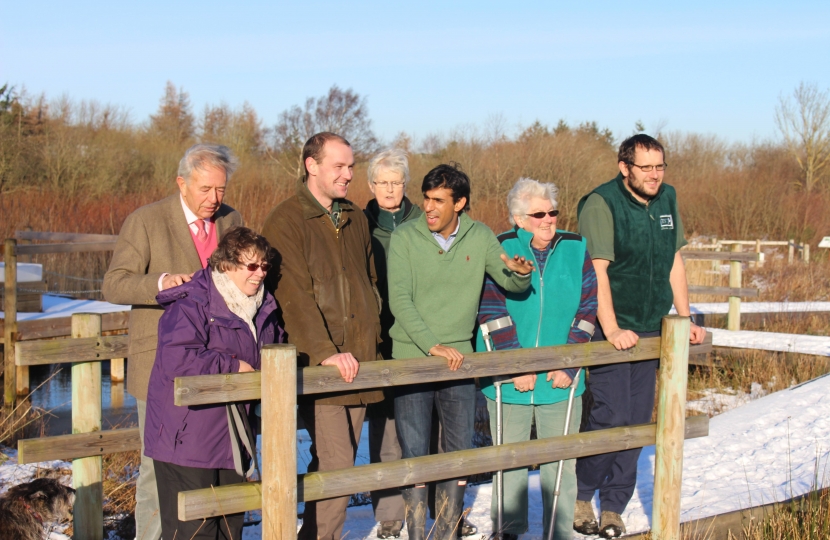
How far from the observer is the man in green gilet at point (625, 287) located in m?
4.52

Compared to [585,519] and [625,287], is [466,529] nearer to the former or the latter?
[585,519]

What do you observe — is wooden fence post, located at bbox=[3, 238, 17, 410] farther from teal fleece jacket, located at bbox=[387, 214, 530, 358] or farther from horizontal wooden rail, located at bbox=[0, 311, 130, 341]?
teal fleece jacket, located at bbox=[387, 214, 530, 358]

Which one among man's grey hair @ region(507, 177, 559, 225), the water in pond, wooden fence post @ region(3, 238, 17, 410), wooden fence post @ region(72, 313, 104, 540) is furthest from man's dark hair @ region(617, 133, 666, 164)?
wooden fence post @ region(3, 238, 17, 410)

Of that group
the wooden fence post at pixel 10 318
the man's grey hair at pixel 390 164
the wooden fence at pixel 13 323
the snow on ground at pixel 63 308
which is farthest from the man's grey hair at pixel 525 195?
the snow on ground at pixel 63 308

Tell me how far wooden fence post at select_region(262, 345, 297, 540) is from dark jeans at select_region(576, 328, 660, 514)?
2057 millimetres

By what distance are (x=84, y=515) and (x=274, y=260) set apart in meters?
1.81

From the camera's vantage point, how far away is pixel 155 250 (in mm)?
3732

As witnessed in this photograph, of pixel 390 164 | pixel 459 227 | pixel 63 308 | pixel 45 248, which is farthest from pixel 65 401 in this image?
Answer: pixel 459 227

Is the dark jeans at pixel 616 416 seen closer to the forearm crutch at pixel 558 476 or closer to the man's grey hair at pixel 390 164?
the forearm crutch at pixel 558 476

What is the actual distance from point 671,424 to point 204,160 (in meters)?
2.55

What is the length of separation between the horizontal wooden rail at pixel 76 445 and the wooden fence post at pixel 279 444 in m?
1.47

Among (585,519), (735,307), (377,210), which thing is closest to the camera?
(585,519)

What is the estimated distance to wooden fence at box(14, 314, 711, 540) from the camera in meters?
2.93

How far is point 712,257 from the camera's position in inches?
540
